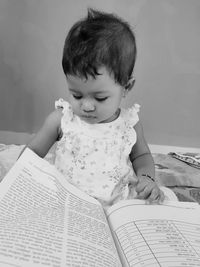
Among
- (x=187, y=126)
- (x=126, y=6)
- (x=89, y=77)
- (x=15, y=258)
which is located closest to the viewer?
(x=15, y=258)

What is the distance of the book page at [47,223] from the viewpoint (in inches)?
16.5

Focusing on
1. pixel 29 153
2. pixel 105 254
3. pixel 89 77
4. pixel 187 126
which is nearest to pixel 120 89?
pixel 89 77

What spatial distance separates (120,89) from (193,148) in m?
1.15

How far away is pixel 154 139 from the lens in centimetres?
182

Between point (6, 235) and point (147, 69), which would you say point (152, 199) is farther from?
point (147, 69)

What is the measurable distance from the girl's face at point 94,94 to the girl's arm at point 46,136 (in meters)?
0.13

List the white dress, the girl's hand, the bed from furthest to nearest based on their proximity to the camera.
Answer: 1. the bed
2. the white dress
3. the girl's hand

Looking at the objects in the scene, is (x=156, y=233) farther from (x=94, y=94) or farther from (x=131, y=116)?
(x=131, y=116)

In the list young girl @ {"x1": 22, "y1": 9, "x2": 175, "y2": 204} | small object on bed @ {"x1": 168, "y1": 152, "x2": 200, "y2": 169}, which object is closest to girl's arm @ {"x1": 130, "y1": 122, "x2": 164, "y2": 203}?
young girl @ {"x1": 22, "y1": 9, "x2": 175, "y2": 204}

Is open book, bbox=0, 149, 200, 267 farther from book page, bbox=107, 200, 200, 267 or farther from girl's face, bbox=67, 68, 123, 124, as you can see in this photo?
girl's face, bbox=67, 68, 123, 124

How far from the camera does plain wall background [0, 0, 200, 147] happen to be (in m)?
1.66

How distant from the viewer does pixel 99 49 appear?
2.29 ft

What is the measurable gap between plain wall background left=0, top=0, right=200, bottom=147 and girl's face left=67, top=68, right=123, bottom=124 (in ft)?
3.30

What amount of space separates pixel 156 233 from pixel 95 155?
326 millimetres
